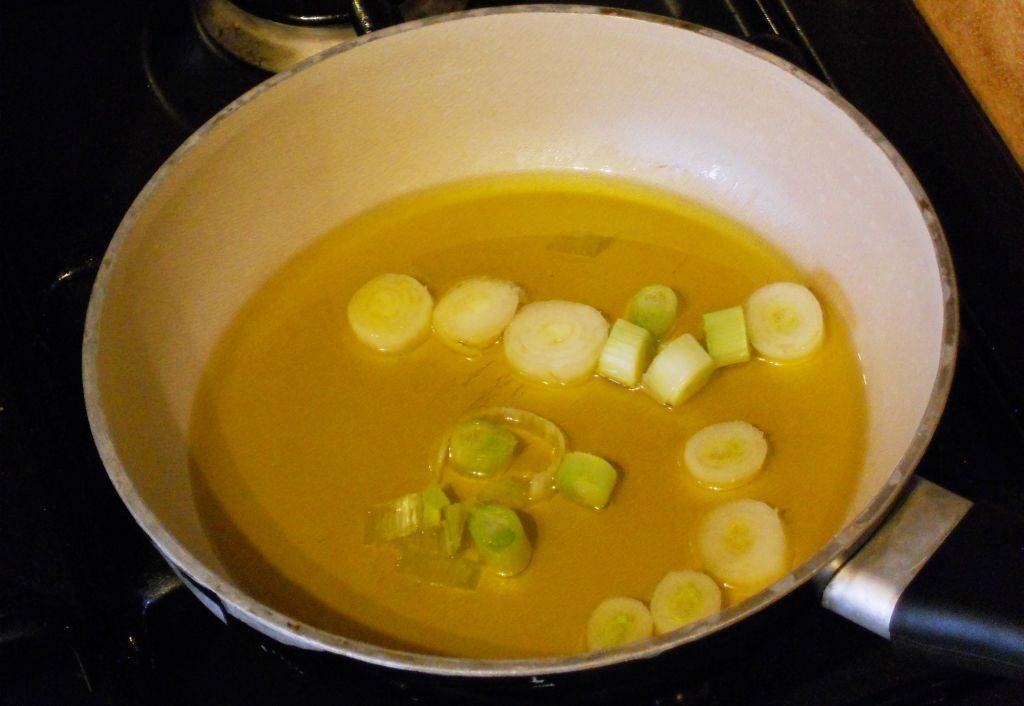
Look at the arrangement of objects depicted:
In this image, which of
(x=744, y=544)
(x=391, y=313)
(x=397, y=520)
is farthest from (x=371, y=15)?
(x=744, y=544)

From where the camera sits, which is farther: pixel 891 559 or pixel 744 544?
pixel 744 544

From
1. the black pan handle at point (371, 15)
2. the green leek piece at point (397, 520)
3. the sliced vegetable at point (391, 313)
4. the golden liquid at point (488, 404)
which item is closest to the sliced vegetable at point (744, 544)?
the golden liquid at point (488, 404)

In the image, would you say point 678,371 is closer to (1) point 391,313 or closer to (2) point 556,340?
(2) point 556,340

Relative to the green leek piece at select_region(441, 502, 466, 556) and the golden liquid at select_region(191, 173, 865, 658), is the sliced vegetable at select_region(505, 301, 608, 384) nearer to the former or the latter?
the golden liquid at select_region(191, 173, 865, 658)

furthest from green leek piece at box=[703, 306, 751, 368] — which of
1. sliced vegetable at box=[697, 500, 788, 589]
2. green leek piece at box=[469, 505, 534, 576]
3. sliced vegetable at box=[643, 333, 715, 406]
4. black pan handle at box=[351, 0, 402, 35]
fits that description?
black pan handle at box=[351, 0, 402, 35]

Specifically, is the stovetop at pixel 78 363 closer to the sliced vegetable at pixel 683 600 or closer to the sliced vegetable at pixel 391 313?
the sliced vegetable at pixel 683 600

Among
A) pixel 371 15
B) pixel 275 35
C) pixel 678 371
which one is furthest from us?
pixel 275 35
